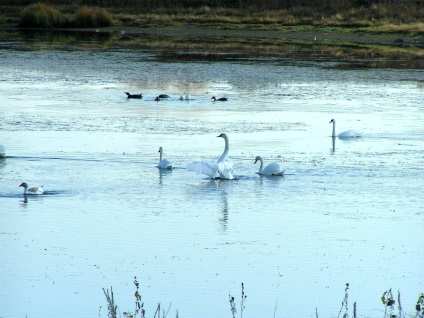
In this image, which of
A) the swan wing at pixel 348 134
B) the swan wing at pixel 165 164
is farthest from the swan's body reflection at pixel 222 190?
the swan wing at pixel 348 134

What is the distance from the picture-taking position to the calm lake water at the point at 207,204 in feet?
25.1

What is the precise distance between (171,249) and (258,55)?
23289 mm

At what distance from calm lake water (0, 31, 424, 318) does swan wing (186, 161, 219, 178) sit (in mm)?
159

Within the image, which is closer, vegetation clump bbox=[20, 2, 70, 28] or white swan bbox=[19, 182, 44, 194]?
white swan bbox=[19, 182, 44, 194]

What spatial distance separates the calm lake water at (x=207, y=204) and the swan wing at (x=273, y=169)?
5.2 inches

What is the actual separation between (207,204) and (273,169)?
1604 millimetres

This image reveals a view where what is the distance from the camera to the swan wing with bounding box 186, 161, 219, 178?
39.9 feet

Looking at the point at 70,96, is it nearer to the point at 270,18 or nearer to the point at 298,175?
the point at 298,175

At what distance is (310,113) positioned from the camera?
59.9 ft

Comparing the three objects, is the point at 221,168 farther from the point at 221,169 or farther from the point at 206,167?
the point at 206,167

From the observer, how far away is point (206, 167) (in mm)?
12188

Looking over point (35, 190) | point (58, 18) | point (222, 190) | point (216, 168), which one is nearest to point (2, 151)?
point (35, 190)

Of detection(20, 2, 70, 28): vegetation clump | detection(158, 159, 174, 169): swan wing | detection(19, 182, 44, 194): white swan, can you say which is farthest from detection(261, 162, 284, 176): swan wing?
detection(20, 2, 70, 28): vegetation clump

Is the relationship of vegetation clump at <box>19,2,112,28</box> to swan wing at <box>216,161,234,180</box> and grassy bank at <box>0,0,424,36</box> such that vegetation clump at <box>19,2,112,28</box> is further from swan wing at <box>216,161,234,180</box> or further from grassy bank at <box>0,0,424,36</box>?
swan wing at <box>216,161,234,180</box>
